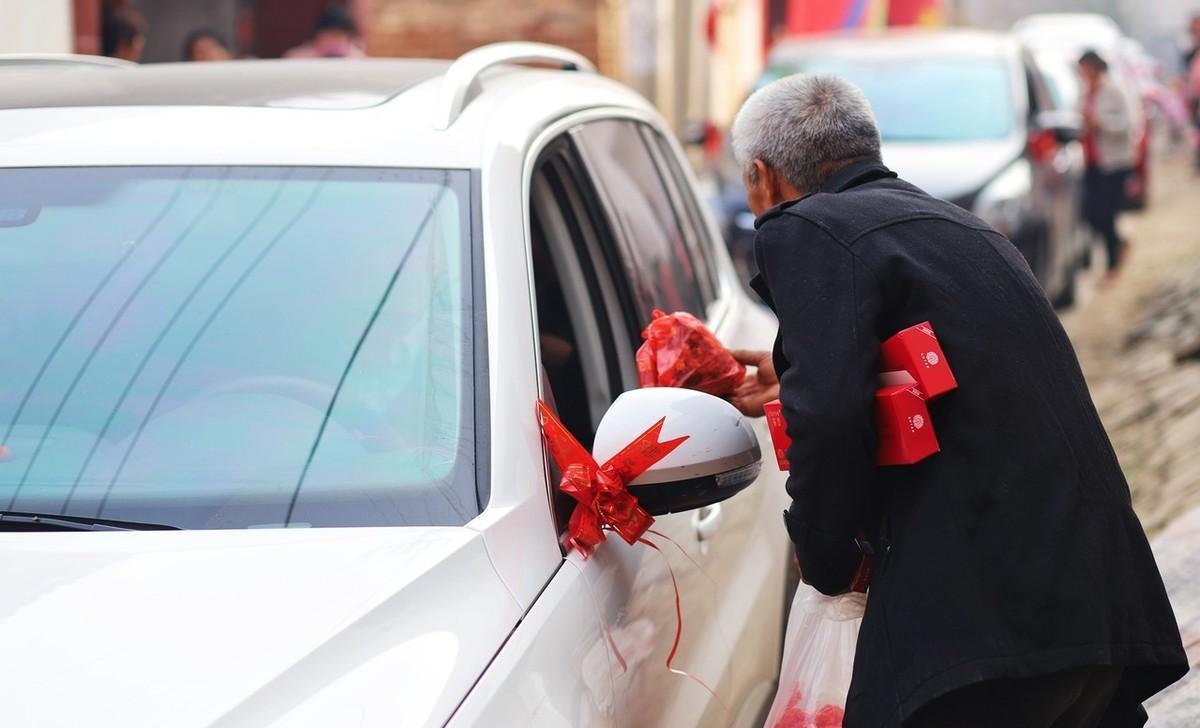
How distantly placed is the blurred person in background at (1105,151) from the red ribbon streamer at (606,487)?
416 inches

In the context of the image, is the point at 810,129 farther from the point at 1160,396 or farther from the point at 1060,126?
the point at 1060,126

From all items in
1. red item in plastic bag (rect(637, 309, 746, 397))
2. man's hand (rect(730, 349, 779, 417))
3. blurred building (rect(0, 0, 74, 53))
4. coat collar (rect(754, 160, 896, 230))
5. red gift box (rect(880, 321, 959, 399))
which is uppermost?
coat collar (rect(754, 160, 896, 230))

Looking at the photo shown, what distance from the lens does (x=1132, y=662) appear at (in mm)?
2271

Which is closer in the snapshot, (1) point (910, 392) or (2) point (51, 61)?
(1) point (910, 392)

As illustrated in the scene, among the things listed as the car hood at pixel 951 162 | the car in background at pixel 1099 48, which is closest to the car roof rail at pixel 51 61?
the car hood at pixel 951 162

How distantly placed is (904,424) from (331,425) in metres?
0.83

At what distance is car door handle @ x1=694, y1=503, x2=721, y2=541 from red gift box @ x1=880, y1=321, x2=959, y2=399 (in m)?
0.72

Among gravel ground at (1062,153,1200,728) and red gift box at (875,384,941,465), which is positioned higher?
red gift box at (875,384,941,465)

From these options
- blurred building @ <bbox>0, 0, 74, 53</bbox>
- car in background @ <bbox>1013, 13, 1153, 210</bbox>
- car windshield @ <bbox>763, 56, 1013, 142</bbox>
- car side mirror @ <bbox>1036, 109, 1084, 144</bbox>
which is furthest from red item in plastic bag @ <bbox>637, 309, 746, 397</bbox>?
car in background @ <bbox>1013, 13, 1153, 210</bbox>

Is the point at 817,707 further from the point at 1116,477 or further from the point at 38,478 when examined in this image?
the point at 38,478

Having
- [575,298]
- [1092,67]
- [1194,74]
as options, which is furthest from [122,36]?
[1194,74]

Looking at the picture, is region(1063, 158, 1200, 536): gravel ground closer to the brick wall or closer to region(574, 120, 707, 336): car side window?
region(574, 120, 707, 336): car side window

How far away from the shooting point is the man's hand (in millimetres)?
2939

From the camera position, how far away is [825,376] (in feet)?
7.18
